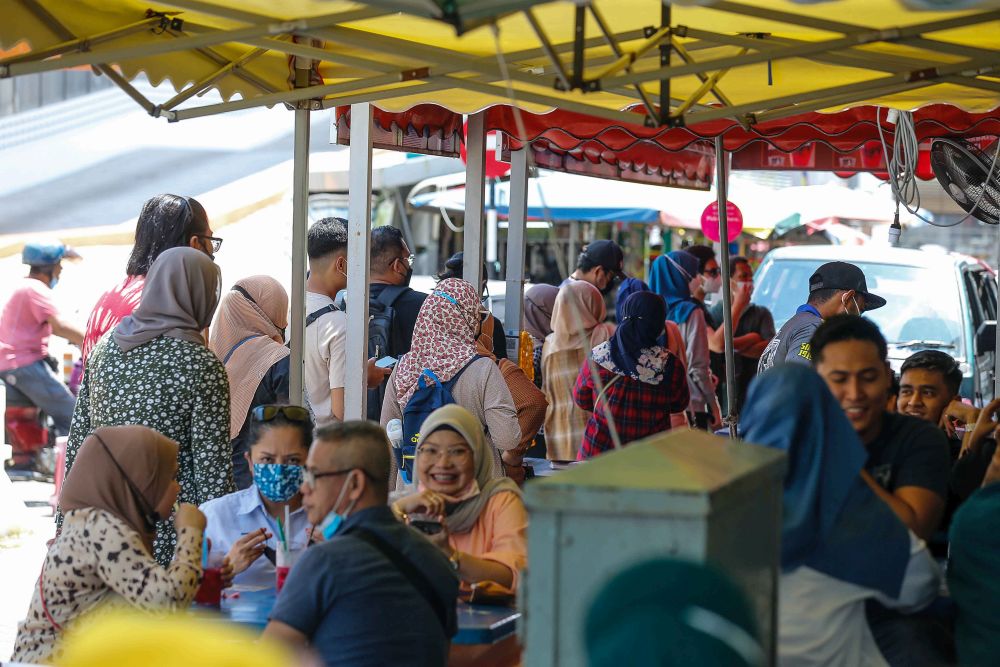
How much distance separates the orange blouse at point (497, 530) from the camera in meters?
4.13

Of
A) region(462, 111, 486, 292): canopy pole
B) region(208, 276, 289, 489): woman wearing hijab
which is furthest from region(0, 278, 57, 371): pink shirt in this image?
region(208, 276, 289, 489): woman wearing hijab

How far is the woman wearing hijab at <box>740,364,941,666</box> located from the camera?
2760mm

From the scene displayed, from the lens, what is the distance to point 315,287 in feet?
20.5

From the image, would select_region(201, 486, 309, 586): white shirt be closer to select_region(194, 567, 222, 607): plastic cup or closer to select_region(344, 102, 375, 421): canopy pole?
select_region(194, 567, 222, 607): plastic cup

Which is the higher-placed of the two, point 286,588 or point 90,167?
point 90,167

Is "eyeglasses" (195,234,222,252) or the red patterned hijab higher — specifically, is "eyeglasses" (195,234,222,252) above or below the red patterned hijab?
above

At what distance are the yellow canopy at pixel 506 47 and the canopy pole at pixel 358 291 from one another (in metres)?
0.45

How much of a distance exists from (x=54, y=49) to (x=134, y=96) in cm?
71

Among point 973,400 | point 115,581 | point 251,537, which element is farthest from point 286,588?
point 973,400

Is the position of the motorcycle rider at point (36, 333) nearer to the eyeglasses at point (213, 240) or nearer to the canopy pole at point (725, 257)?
the eyeglasses at point (213, 240)

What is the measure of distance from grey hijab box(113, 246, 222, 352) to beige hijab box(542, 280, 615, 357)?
120 inches

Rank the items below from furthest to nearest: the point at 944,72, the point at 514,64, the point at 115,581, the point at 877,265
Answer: the point at 877,265 < the point at 514,64 < the point at 944,72 < the point at 115,581

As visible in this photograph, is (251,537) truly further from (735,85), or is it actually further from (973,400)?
(973,400)

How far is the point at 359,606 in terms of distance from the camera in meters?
2.98
